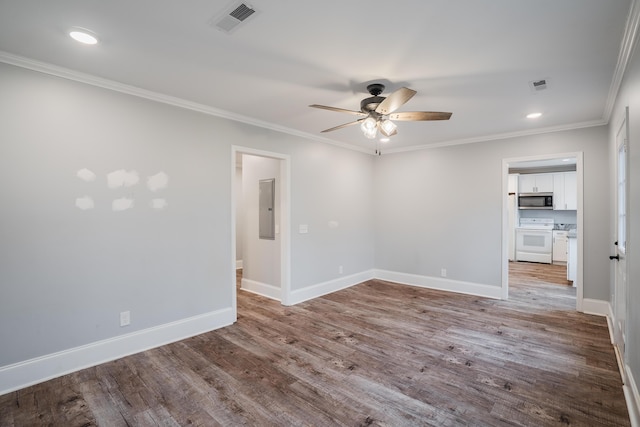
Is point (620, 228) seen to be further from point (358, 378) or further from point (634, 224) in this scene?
point (358, 378)

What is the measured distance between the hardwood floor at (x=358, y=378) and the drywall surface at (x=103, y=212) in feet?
1.54

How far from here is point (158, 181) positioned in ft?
10.6

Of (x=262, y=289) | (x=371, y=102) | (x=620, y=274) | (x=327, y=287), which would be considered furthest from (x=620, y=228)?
(x=262, y=289)

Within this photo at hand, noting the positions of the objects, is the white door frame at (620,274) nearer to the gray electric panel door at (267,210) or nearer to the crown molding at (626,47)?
the crown molding at (626,47)

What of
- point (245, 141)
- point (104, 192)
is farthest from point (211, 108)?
point (104, 192)

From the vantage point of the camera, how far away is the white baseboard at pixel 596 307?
3997 millimetres

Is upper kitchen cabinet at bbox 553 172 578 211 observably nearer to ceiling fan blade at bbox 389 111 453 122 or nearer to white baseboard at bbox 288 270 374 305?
white baseboard at bbox 288 270 374 305

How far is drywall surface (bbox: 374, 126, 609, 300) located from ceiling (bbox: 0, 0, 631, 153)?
1058mm

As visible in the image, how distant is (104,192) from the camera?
2877mm

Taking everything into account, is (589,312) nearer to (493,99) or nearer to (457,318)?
(457,318)

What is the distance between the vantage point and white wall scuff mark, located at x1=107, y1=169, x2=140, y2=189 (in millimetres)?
2921

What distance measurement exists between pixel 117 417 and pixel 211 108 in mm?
3018

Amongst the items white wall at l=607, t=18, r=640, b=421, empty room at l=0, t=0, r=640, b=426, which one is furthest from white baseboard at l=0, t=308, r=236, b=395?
white wall at l=607, t=18, r=640, b=421

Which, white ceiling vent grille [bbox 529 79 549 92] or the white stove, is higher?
white ceiling vent grille [bbox 529 79 549 92]
